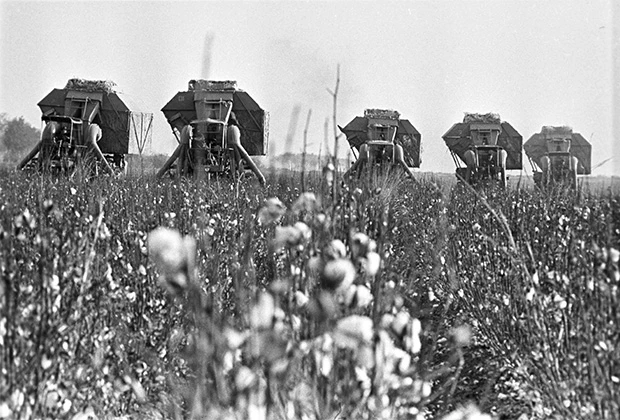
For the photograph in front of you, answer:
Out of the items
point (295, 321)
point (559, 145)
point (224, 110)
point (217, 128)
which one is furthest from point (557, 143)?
point (295, 321)

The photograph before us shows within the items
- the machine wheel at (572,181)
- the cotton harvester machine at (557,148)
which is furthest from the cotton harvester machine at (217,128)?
the cotton harvester machine at (557,148)

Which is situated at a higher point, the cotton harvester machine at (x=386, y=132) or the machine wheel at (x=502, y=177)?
the cotton harvester machine at (x=386, y=132)

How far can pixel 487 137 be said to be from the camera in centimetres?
1662

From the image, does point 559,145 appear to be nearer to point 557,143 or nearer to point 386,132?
point 557,143

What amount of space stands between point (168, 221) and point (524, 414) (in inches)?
102

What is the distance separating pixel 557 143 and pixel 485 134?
63.2 inches

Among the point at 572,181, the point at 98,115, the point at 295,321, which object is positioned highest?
the point at 98,115

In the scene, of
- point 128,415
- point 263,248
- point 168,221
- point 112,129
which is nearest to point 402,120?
point 112,129

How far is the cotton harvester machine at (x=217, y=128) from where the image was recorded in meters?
14.1

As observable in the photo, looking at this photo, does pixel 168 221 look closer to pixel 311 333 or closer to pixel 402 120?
pixel 311 333

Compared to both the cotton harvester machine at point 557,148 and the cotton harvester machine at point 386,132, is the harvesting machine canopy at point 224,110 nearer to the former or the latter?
the cotton harvester machine at point 386,132

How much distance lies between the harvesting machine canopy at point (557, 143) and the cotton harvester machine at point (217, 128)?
6052 millimetres

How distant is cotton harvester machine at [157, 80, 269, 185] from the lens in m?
14.1

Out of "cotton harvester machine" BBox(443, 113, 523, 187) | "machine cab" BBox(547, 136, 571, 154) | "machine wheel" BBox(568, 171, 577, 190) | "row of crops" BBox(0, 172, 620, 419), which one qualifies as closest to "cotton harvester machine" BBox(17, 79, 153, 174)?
"cotton harvester machine" BBox(443, 113, 523, 187)
